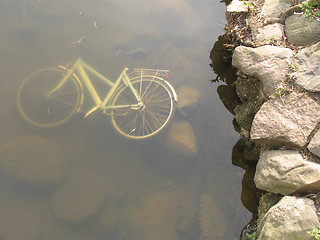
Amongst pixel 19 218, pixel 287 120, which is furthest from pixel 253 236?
pixel 19 218

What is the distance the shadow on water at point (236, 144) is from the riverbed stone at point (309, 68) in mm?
1388

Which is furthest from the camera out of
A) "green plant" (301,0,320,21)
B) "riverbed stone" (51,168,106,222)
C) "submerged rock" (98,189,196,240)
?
"riverbed stone" (51,168,106,222)

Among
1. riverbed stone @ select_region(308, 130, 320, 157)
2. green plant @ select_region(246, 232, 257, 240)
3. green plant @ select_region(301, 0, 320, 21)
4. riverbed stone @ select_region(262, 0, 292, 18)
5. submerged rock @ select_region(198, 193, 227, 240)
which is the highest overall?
riverbed stone @ select_region(262, 0, 292, 18)

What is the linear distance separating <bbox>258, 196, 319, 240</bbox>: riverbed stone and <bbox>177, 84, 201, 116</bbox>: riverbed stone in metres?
2.69

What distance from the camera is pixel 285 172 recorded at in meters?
3.11

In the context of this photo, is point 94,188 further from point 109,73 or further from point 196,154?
point 109,73

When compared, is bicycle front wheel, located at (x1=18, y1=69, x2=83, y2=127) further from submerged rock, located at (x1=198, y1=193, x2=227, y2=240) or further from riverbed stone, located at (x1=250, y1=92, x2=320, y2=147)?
riverbed stone, located at (x1=250, y1=92, x2=320, y2=147)

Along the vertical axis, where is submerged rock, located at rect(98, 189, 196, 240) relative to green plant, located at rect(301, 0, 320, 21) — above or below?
below

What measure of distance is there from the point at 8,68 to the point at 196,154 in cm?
508

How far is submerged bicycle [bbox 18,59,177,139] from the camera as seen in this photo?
5.18 metres

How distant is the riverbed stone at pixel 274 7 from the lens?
13.4 feet

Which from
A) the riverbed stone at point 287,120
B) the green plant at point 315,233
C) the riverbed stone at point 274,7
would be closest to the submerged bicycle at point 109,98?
the riverbed stone at point 287,120

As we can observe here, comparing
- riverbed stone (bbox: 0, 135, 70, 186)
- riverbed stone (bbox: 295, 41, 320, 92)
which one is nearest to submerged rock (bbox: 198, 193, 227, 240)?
riverbed stone (bbox: 295, 41, 320, 92)

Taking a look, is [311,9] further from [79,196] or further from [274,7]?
[79,196]
